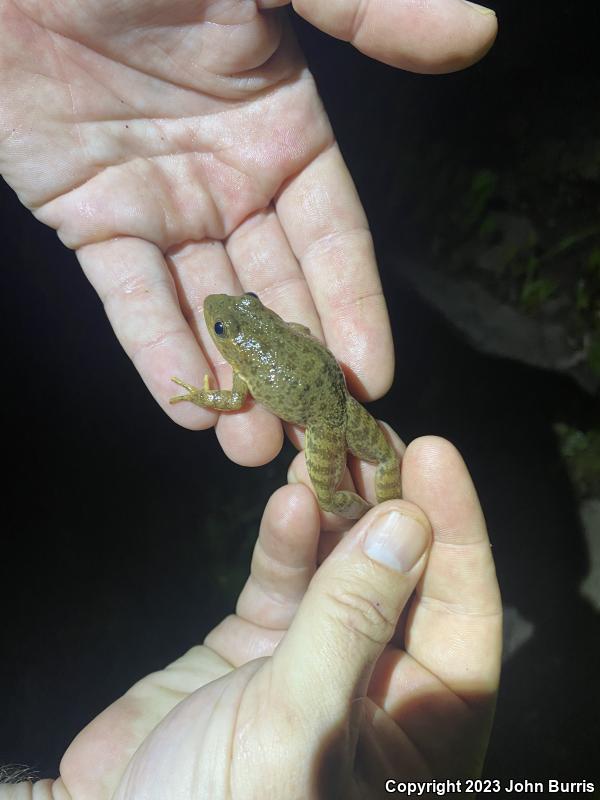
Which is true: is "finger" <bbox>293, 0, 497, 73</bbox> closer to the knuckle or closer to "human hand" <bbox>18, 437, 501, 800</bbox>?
"human hand" <bbox>18, 437, 501, 800</bbox>

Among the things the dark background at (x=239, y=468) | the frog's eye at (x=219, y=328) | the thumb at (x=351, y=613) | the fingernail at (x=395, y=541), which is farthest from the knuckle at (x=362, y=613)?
the dark background at (x=239, y=468)

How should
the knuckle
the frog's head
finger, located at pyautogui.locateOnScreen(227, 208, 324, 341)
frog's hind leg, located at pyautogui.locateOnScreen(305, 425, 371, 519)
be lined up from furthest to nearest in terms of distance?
finger, located at pyautogui.locateOnScreen(227, 208, 324, 341) < the frog's head < frog's hind leg, located at pyautogui.locateOnScreen(305, 425, 371, 519) < the knuckle

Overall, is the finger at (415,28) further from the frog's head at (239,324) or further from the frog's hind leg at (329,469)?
the frog's hind leg at (329,469)

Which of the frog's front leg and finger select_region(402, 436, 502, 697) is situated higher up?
the frog's front leg

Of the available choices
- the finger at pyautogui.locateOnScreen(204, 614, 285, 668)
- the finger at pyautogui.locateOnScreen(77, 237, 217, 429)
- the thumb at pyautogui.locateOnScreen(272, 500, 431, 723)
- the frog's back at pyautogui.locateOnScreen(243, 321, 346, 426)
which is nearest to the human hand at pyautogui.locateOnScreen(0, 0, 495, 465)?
the finger at pyautogui.locateOnScreen(77, 237, 217, 429)

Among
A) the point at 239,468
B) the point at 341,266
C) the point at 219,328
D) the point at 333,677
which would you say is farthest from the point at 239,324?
the point at 333,677

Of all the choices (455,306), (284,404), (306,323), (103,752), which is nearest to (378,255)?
(455,306)

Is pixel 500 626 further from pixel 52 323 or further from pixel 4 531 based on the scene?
pixel 52 323
